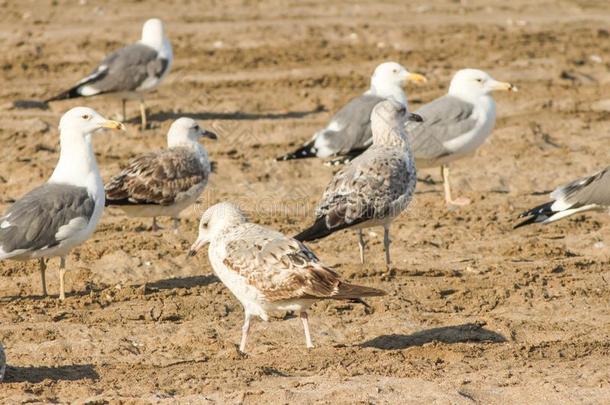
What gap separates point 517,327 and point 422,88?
8.00 meters

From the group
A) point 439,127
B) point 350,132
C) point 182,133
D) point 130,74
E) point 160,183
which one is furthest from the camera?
point 130,74

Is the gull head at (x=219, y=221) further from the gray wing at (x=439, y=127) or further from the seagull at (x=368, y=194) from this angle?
the gray wing at (x=439, y=127)

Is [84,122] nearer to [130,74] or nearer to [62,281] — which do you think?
[62,281]

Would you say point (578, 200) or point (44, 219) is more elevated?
point (44, 219)

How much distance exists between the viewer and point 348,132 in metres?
11.5

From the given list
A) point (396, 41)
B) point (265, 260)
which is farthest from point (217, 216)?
point (396, 41)

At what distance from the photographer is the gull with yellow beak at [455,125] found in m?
11.2

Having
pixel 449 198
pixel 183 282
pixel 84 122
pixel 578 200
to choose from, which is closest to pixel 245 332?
pixel 183 282

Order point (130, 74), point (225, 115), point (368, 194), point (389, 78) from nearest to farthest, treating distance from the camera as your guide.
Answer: point (368, 194), point (389, 78), point (130, 74), point (225, 115)

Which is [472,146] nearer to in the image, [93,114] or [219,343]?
[93,114]

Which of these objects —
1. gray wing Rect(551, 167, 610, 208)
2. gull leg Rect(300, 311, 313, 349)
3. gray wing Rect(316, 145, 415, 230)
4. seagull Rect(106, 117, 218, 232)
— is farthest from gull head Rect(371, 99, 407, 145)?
gull leg Rect(300, 311, 313, 349)

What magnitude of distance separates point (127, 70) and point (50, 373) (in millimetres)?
7346

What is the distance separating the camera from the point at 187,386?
20.6ft

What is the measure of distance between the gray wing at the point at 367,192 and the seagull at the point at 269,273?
144 centimetres
